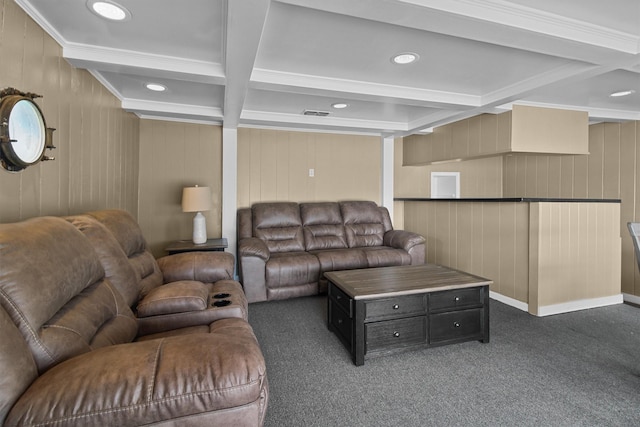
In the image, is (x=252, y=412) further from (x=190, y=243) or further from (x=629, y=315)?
(x=629, y=315)

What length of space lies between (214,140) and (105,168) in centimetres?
164

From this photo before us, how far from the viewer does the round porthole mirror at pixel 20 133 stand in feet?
4.94

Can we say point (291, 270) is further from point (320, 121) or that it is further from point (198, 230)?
point (320, 121)

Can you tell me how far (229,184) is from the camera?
4.29 metres

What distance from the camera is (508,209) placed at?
336cm

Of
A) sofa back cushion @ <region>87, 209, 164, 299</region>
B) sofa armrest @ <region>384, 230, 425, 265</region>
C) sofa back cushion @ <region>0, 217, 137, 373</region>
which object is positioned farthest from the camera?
sofa armrest @ <region>384, 230, 425, 265</region>

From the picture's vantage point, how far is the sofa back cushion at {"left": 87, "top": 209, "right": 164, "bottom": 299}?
2070mm

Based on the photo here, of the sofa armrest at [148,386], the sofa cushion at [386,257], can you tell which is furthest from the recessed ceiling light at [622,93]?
the sofa armrest at [148,386]

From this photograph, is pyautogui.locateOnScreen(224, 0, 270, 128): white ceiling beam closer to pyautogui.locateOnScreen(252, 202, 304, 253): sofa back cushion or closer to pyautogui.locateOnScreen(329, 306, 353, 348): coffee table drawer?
pyautogui.locateOnScreen(252, 202, 304, 253): sofa back cushion

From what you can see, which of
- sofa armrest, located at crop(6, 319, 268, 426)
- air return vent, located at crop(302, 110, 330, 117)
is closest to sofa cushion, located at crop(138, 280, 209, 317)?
sofa armrest, located at crop(6, 319, 268, 426)

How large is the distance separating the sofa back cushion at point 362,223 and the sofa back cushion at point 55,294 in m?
3.17

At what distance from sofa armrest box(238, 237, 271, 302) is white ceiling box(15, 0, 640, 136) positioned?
5.08 feet

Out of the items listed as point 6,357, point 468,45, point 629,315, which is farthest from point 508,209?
point 6,357

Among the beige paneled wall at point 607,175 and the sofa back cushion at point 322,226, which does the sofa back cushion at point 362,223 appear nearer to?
the sofa back cushion at point 322,226
